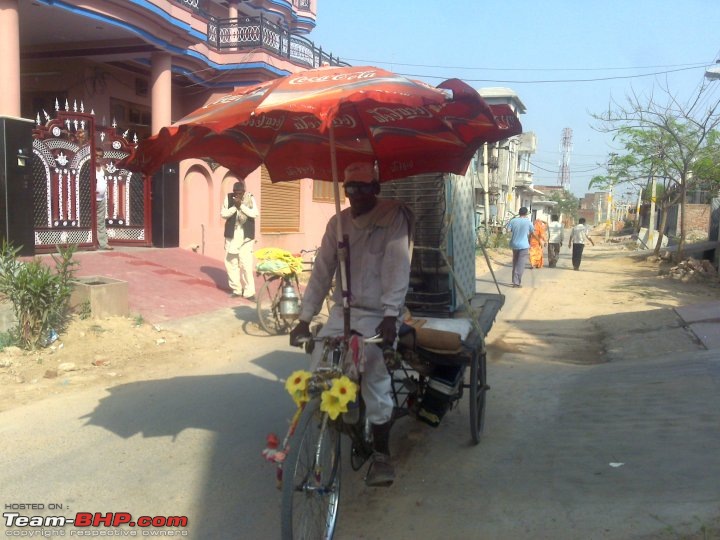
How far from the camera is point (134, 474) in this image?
4023mm

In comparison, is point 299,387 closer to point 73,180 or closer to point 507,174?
point 73,180

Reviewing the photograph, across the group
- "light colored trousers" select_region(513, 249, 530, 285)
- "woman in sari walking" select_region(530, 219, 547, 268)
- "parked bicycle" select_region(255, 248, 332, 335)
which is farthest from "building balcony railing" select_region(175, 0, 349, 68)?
"woman in sari walking" select_region(530, 219, 547, 268)

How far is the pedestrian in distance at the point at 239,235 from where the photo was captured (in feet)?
32.8

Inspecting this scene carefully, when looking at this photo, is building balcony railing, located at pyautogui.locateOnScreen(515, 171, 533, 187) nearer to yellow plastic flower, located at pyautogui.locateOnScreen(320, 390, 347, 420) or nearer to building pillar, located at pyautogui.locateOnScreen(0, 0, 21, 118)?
building pillar, located at pyautogui.locateOnScreen(0, 0, 21, 118)

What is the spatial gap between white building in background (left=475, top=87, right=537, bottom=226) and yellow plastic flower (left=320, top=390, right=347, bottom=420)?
75.3 ft

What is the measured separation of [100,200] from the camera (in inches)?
438

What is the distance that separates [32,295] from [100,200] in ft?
15.5

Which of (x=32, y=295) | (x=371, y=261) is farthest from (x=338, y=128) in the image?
(x=32, y=295)

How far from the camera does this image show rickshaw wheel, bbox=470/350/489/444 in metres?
4.36

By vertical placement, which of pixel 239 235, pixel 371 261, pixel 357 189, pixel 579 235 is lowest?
pixel 579 235

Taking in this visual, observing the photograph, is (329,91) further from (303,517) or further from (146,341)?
(146,341)

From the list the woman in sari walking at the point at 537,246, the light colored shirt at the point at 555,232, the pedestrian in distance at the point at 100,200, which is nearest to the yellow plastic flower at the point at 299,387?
the pedestrian in distance at the point at 100,200

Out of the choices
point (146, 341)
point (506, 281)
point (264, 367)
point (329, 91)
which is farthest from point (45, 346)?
point (506, 281)

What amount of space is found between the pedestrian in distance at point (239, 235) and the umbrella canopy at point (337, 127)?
4939 mm
